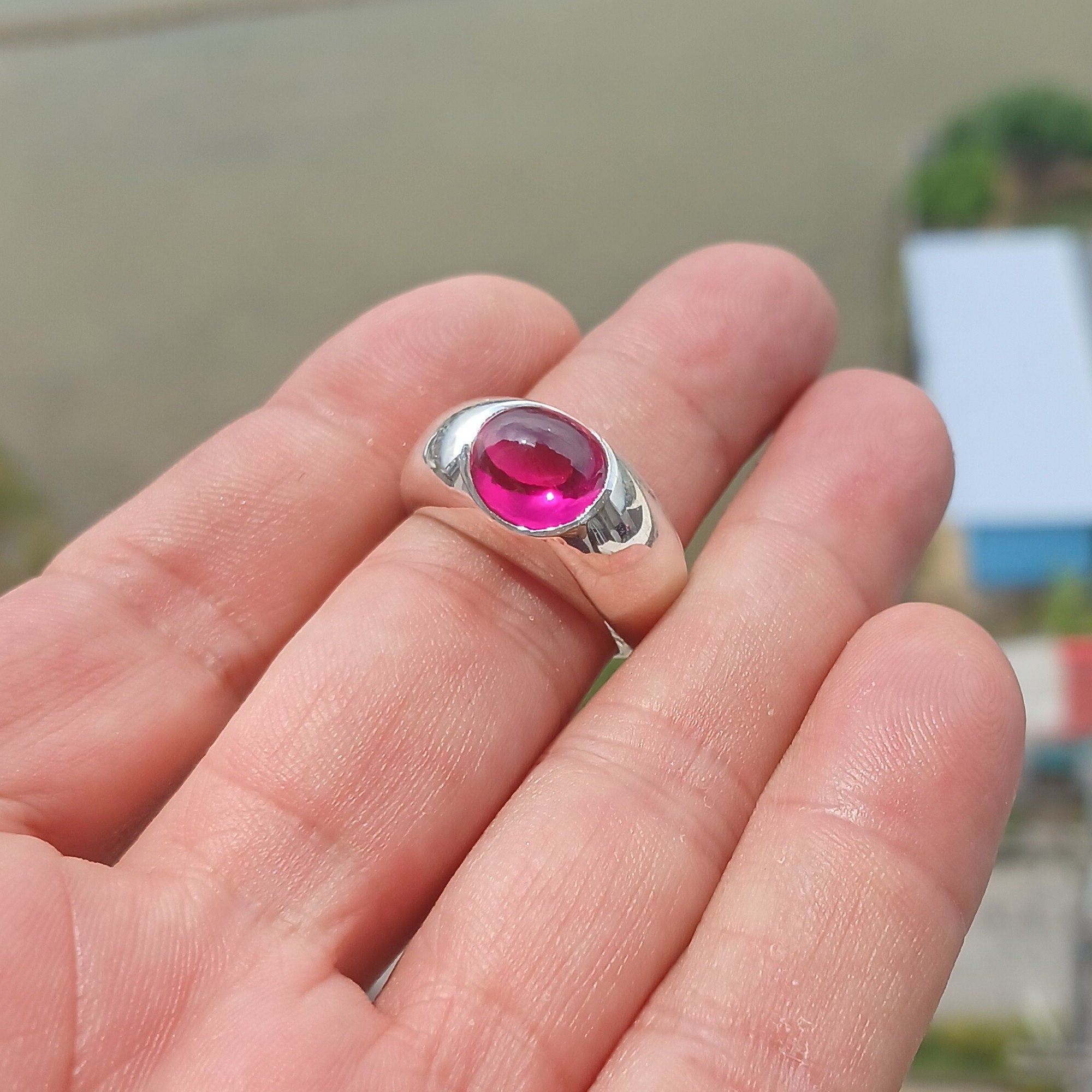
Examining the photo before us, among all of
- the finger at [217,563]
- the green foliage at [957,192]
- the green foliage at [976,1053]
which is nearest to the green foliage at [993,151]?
the green foliage at [957,192]

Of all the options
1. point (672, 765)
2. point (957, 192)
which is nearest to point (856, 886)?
point (672, 765)

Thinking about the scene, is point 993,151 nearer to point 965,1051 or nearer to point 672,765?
point 965,1051

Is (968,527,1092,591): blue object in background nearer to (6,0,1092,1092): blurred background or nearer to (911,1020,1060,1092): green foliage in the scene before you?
(6,0,1092,1092): blurred background

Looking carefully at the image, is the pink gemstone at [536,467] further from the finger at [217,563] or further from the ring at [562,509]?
the finger at [217,563]

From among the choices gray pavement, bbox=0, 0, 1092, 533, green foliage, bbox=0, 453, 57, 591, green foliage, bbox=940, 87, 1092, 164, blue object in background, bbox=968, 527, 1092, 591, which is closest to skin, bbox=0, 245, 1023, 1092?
blue object in background, bbox=968, 527, 1092, 591

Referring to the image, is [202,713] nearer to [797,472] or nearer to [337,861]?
[337,861]
